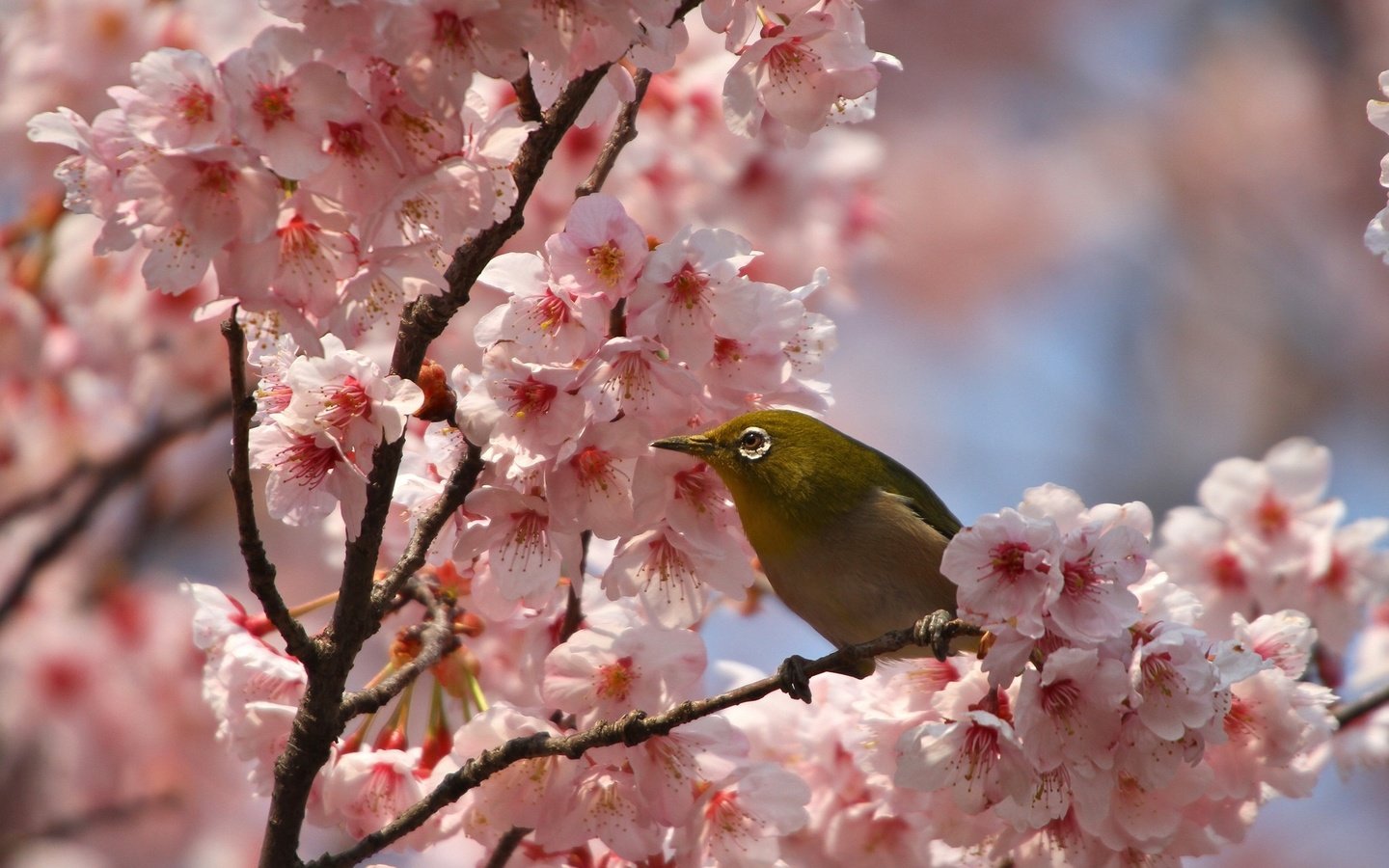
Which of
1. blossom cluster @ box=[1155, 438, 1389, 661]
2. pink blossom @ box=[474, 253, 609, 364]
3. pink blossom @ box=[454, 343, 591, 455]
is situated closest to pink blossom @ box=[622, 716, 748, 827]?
pink blossom @ box=[454, 343, 591, 455]

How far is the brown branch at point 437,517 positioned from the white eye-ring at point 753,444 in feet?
1.90

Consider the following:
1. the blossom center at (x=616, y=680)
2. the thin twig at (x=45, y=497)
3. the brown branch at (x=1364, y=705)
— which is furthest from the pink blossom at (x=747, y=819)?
the thin twig at (x=45, y=497)

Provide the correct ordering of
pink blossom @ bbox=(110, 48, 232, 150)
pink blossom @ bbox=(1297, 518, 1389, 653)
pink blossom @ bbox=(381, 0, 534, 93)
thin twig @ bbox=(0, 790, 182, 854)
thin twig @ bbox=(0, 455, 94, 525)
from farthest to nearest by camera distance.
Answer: thin twig @ bbox=(0, 455, 94, 525)
thin twig @ bbox=(0, 790, 182, 854)
pink blossom @ bbox=(1297, 518, 1389, 653)
pink blossom @ bbox=(110, 48, 232, 150)
pink blossom @ bbox=(381, 0, 534, 93)

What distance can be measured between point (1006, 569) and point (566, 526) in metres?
0.69

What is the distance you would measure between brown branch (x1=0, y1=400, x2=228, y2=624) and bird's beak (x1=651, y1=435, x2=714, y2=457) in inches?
106

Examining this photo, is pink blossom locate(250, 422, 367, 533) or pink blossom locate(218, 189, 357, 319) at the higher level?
pink blossom locate(218, 189, 357, 319)

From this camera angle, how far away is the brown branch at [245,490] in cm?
173

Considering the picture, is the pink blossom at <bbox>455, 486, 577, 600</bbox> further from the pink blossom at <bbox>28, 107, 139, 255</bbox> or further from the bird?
the pink blossom at <bbox>28, 107, 139, 255</bbox>

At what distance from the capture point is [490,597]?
94.0 inches

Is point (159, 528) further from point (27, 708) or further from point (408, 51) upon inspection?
point (408, 51)

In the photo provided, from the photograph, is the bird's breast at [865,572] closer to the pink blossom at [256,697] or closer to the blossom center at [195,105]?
the pink blossom at [256,697]

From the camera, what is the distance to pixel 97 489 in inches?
180

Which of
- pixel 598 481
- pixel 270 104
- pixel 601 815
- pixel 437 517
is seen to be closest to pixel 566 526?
pixel 598 481

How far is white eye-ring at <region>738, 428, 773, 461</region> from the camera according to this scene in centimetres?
256
